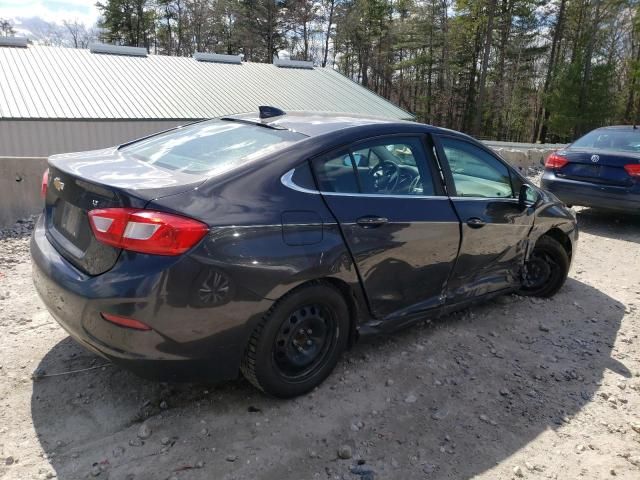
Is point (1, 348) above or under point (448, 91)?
under

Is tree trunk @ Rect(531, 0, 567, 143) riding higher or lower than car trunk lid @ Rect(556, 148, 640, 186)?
higher

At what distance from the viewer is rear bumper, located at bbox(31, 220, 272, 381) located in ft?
7.69

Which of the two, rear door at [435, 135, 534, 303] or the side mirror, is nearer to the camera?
rear door at [435, 135, 534, 303]

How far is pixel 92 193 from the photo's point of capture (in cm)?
260

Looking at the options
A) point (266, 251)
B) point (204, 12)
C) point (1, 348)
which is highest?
point (204, 12)

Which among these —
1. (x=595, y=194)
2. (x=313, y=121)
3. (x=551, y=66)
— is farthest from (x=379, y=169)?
(x=551, y=66)

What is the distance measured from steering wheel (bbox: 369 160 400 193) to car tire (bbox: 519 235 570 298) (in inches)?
78.6

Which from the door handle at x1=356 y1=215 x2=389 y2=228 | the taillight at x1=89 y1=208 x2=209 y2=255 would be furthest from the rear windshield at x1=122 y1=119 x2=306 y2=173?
the door handle at x1=356 y1=215 x2=389 y2=228

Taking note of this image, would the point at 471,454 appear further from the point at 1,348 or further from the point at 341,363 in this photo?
the point at 1,348

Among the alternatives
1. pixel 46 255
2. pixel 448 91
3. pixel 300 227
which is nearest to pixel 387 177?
pixel 300 227

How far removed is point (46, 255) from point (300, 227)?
4.70ft

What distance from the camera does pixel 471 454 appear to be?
2699 millimetres

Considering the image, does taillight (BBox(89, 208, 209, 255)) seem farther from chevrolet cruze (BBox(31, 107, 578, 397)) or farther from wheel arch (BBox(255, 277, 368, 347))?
wheel arch (BBox(255, 277, 368, 347))

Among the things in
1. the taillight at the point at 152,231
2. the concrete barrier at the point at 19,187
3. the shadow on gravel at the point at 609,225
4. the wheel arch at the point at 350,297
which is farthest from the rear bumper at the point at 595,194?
the concrete barrier at the point at 19,187
